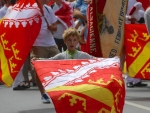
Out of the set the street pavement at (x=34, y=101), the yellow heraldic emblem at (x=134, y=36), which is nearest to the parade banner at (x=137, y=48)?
the yellow heraldic emblem at (x=134, y=36)

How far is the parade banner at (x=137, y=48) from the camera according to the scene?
12.4m

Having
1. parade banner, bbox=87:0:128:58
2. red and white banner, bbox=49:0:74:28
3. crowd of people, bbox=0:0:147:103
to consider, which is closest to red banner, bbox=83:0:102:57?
parade banner, bbox=87:0:128:58

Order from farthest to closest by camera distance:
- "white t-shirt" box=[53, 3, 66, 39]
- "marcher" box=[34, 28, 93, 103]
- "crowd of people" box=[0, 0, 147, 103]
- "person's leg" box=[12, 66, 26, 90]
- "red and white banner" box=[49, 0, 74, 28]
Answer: "red and white banner" box=[49, 0, 74, 28]
"white t-shirt" box=[53, 3, 66, 39]
"person's leg" box=[12, 66, 26, 90]
"crowd of people" box=[0, 0, 147, 103]
"marcher" box=[34, 28, 93, 103]

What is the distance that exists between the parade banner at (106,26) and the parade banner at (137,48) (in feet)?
7.65

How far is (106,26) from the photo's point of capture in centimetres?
964

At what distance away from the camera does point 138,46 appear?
1244 centimetres

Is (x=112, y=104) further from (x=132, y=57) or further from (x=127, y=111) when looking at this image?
(x=132, y=57)

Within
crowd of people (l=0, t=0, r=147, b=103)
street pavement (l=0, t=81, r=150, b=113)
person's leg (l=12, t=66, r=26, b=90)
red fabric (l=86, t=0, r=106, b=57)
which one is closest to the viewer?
crowd of people (l=0, t=0, r=147, b=103)

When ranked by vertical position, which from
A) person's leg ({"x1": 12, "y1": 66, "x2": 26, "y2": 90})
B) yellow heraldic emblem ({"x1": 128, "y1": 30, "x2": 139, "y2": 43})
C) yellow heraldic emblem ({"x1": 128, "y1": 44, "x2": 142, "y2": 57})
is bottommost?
person's leg ({"x1": 12, "y1": 66, "x2": 26, "y2": 90})

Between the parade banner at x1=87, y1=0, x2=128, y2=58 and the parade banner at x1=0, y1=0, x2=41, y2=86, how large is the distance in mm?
1583

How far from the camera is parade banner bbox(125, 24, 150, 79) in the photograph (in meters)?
12.4

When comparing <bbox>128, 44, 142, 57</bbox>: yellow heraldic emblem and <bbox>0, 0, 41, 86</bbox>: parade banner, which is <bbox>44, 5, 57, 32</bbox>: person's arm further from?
Result: <bbox>128, 44, 142, 57</bbox>: yellow heraldic emblem

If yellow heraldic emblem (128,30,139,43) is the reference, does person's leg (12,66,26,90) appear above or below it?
below

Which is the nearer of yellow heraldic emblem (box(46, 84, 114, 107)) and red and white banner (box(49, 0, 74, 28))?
yellow heraldic emblem (box(46, 84, 114, 107))
